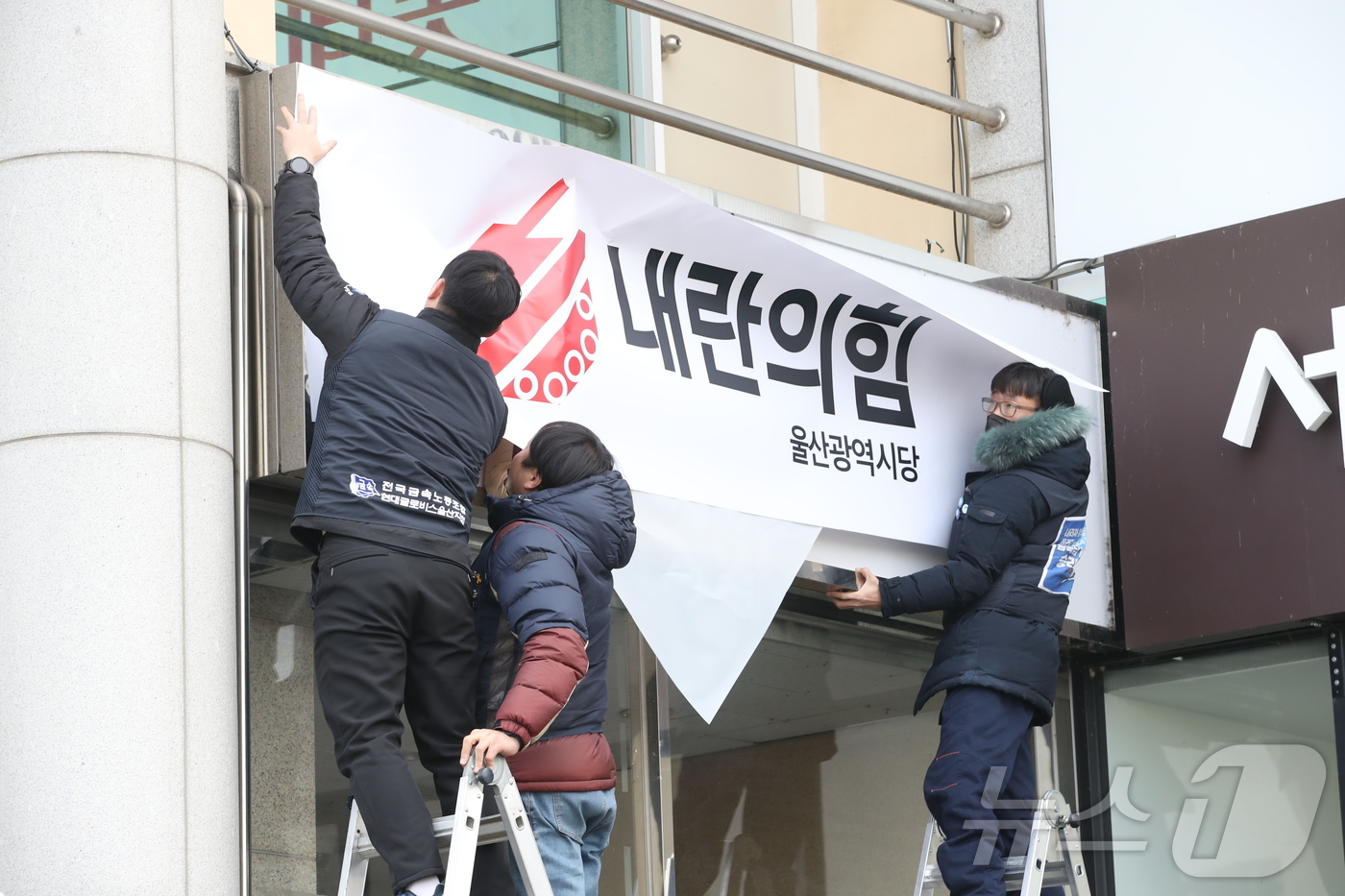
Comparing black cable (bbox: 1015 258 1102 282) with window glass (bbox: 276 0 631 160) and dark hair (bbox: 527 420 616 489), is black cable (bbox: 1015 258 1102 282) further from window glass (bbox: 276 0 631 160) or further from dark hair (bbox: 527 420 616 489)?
dark hair (bbox: 527 420 616 489)

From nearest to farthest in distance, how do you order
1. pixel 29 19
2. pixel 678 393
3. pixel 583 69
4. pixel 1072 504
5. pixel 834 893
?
pixel 29 19 → pixel 678 393 → pixel 1072 504 → pixel 834 893 → pixel 583 69

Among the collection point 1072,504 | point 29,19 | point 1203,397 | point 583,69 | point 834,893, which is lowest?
point 834,893

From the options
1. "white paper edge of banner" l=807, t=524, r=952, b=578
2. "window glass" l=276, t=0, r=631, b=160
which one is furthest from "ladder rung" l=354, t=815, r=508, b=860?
"window glass" l=276, t=0, r=631, b=160

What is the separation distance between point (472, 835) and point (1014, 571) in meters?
2.53

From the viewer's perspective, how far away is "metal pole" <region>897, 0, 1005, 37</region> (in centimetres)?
829

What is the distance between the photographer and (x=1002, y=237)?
838 cm

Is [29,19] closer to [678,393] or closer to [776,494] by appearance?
[678,393]

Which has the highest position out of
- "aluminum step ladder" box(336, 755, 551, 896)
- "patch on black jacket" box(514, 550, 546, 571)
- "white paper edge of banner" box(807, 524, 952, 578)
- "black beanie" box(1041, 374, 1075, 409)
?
"black beanie" box(1041, 374, 1075, 409)

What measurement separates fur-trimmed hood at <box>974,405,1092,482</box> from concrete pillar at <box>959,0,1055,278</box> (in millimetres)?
1865

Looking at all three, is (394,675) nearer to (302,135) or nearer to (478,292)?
(478,292)

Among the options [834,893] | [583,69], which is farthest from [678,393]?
[583,69]

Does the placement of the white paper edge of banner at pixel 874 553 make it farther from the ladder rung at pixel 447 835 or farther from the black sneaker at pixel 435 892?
the black sneaker at pixel 435 892

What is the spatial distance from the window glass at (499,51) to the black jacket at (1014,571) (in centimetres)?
212

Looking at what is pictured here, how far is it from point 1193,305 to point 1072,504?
4.39 feet
